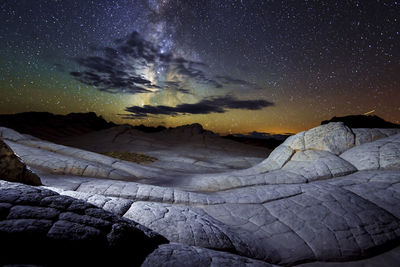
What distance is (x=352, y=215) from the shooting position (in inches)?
129

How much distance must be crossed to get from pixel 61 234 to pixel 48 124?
37.0 m

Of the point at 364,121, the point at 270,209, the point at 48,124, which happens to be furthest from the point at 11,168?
the point at 48,124

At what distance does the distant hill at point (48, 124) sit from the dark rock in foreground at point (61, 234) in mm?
27754

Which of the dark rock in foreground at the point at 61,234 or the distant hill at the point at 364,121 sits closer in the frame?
the dark rock in foreground at the point at 61,234

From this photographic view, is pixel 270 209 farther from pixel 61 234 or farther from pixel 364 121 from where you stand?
pixel 364 121

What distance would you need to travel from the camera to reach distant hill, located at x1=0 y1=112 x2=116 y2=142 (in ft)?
86.2

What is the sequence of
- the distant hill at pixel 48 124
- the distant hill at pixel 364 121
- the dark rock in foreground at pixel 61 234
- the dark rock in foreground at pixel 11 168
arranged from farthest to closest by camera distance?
the distant hill at pixel 48 124
the distant hill at pixel 364 121
the dark rock in foreground at pixel 11 168
the dark rock in foreground at pixel 61 234

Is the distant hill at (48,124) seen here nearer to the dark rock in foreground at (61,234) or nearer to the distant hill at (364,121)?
the dark rock in foreground at (61,234)

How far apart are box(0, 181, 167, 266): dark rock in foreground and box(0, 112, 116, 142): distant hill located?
27754 mm

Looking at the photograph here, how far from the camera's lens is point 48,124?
29.8m

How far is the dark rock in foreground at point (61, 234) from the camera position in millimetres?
1281

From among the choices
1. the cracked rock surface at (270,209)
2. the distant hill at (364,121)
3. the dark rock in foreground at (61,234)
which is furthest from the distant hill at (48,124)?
the distant hill at (364,121)

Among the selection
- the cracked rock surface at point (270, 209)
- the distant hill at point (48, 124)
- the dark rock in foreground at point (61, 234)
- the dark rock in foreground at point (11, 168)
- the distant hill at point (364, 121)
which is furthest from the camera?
the distant hill at point (48, 124)

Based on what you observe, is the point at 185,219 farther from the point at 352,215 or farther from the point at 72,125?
the point at 72,125
